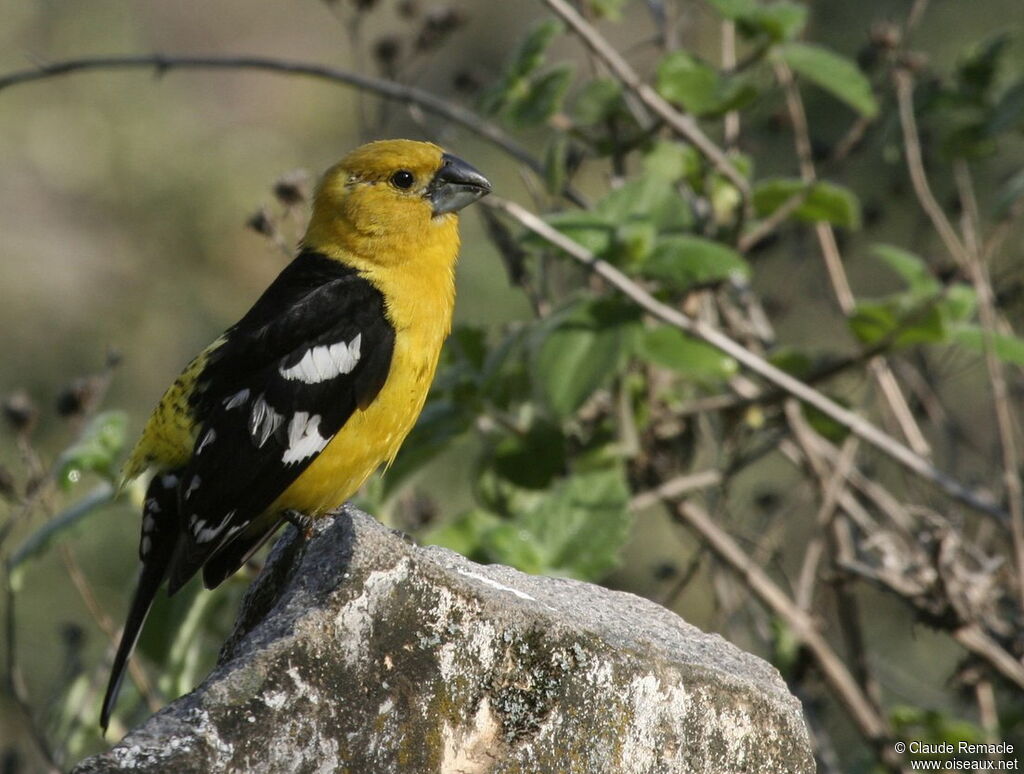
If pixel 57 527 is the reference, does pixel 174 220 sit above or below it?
below

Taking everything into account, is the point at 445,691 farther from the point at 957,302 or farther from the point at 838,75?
the point at 838,75

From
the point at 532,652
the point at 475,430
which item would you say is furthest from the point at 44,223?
the point at 532,652

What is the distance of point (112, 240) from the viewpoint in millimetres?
12156

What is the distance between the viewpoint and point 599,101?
4.73 metres

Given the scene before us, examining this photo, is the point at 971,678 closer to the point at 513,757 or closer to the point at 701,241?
the point at 701,241

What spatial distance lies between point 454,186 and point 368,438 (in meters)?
0.88

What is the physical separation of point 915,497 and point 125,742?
414cm

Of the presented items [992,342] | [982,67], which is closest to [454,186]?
[992,342]

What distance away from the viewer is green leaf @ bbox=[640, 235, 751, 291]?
161 inches

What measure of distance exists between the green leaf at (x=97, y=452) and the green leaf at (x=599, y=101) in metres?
1.81

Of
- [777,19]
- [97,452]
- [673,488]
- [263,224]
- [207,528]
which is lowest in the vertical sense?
[673,488]

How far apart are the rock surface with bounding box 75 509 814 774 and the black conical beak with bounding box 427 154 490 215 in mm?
1784

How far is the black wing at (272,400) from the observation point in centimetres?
360

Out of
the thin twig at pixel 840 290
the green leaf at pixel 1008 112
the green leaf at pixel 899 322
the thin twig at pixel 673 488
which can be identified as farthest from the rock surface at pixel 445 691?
the green leaf at pixel 1008 112
